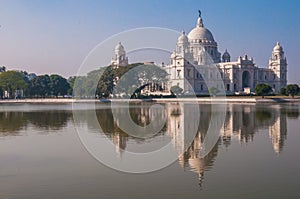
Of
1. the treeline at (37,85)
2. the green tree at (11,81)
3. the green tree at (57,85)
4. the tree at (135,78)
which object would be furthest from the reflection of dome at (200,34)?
the green tree at (11,81)

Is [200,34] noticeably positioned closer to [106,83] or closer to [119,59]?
[119,59]

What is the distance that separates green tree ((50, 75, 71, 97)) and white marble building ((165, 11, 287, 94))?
20.9m

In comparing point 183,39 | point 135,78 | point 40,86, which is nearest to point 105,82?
point 135,78

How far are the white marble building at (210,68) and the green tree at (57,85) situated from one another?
20.9m

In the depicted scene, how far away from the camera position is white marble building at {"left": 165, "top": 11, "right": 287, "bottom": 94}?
83.9 m

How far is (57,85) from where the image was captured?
79.2 metres

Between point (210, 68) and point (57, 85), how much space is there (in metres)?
31.4

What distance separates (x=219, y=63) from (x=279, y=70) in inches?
533

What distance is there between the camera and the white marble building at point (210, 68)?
275 ft

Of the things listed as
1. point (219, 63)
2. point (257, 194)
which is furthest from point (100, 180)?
point (219, 63)

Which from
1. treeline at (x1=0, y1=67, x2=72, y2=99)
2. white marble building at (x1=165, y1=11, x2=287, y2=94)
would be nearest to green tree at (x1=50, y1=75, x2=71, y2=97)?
treeline at (x1=0, y1=67, x2=72, y2=99)

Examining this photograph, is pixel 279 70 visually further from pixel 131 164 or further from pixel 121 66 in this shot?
pixel 131 164

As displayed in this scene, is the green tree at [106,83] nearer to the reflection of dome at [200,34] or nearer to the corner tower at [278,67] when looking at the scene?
the reflection of dome at [200,34]

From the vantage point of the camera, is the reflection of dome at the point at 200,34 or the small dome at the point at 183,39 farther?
the reflection of dome at the point at 200,34
